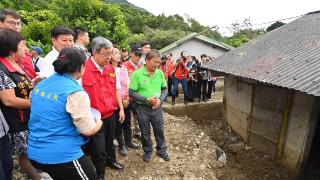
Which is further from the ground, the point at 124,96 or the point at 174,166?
the point at 124,96

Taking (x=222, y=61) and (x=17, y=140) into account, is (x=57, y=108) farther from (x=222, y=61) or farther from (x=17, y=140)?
(x=222, y=61)

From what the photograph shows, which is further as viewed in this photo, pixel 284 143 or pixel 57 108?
pixel 284 143

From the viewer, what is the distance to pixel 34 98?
2525 mm

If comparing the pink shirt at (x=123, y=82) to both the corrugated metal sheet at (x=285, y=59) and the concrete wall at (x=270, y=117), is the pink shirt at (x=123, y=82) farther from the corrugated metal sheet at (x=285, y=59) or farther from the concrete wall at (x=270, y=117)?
the concrete wall at (x=270, y=117)

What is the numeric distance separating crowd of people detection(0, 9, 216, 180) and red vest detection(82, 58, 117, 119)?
12mm

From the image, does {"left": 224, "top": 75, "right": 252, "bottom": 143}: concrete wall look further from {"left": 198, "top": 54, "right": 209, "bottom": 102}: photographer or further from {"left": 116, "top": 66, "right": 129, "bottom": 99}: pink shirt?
{"left": 116, "top": 66, "right": 129, "bottom": 99}: pink shirt

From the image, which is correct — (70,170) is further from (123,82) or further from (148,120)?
(123,82)

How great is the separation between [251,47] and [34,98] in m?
6.18

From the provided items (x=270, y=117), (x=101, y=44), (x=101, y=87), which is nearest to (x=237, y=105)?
(x=270, y=117)

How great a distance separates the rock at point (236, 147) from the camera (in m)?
7.99

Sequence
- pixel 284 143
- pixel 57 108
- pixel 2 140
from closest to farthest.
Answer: pixel 57 108
pixel 2 140
pixel 284 143

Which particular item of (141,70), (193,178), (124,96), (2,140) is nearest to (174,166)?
(193,178)

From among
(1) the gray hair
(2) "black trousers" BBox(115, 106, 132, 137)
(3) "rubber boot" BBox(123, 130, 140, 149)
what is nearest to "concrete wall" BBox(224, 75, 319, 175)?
(3) "rubber boot" BBox(123, 130, 140, 149)

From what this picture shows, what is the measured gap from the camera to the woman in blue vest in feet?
7.98
